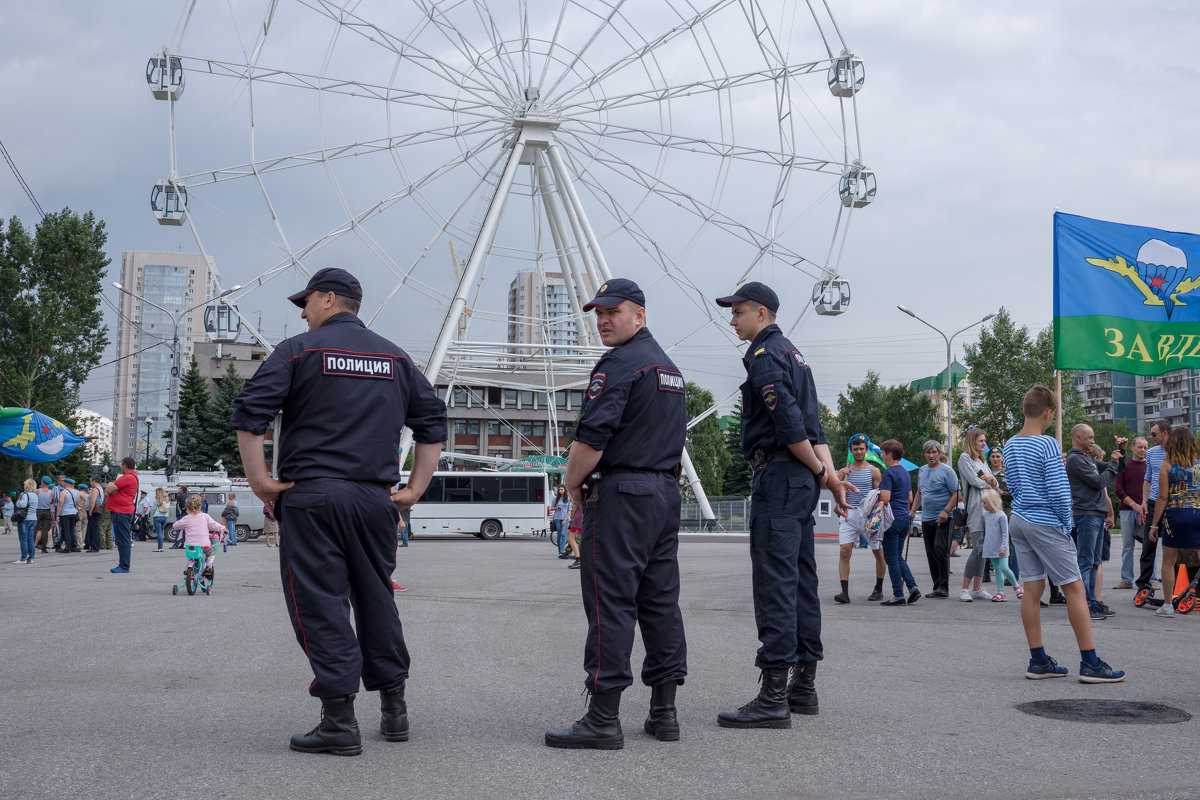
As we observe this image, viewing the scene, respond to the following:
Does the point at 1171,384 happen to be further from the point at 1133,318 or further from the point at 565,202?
the point at 1133,318

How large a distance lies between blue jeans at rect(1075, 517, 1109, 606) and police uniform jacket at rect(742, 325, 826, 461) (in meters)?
6.21

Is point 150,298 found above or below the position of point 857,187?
above

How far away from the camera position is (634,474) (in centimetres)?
480

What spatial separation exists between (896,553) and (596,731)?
7.82 metres

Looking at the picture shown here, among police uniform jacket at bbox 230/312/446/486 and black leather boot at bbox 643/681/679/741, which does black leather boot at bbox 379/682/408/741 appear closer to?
police uniform jacket at bbox 230/312/446/486

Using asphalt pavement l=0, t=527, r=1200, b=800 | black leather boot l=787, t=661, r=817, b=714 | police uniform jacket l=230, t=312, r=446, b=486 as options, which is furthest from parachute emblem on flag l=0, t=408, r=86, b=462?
black leather boot l=787, t=661, r=817, b=714

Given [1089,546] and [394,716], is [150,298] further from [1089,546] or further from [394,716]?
[394,716]

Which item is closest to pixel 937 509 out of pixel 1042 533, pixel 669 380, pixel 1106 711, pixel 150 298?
pixel 1042 533

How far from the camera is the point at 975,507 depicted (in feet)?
40.2

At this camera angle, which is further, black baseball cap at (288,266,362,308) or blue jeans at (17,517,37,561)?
blue jeans at (17,517,37,561)

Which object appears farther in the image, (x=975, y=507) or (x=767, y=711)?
(x=975, y=507)

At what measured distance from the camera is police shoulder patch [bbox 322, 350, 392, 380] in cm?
469

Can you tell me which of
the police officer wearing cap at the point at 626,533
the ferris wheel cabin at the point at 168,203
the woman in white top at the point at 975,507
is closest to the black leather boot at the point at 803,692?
the police officer wearing cap at the point at 626,533

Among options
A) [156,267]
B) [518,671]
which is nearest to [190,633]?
[518,671]
